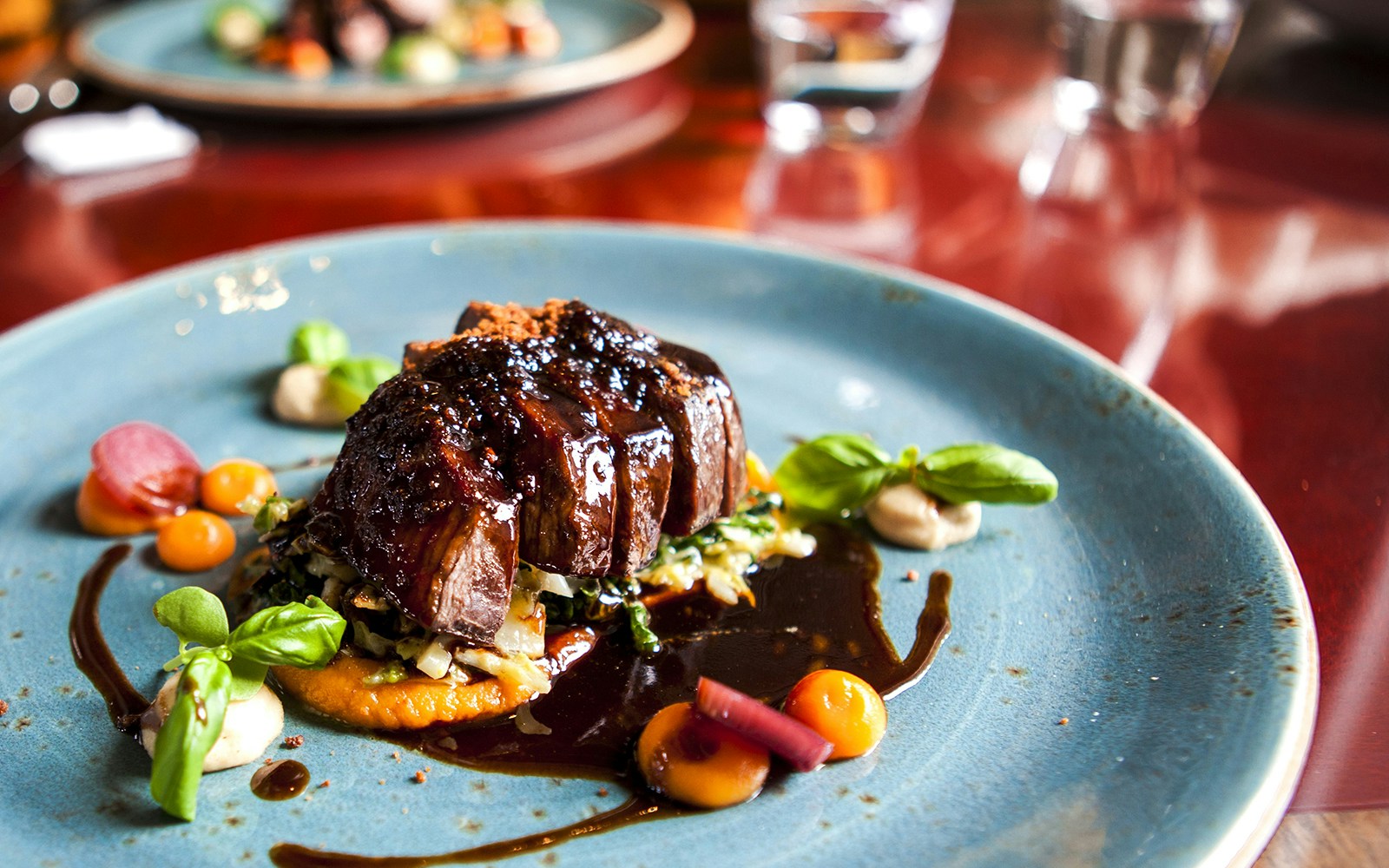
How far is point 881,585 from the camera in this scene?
9.82ft

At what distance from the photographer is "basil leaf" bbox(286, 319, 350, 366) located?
3684mm

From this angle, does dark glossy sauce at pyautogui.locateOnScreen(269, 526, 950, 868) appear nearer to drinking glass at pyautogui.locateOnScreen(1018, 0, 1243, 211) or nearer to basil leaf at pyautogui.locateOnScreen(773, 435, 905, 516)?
basil leaf at pyautogui.locateOnScreen(773, 435, 905, 516)

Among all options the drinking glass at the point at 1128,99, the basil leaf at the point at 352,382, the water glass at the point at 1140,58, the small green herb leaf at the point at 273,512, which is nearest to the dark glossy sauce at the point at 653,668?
the small green herb leaf at the point at 273,512

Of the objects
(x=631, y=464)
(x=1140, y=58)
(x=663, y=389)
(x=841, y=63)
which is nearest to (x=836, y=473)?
(x=663, y=389)

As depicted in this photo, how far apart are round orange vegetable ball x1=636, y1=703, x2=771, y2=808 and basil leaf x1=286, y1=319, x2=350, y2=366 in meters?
1.88

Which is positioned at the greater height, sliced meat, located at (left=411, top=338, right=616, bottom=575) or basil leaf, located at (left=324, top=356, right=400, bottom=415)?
sliced meat, located at (left=411, top=338, right=616, bottom=575)

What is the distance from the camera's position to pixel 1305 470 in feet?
11.7

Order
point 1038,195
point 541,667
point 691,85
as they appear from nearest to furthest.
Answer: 1. point 541,667
2. point 1038,195
3. point 691,85

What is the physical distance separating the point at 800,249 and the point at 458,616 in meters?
2.14

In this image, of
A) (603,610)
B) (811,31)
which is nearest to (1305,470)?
(603,610)

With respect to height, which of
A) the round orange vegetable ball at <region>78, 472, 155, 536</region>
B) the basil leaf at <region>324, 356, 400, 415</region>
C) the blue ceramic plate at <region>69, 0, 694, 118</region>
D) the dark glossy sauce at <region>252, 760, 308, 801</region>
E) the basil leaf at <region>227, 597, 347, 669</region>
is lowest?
the dark glossy sauce at <region>252, 760, 308, 801</region>

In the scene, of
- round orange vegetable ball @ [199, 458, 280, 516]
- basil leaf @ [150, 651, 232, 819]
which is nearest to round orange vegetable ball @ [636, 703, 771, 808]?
basil leaf @ [150, 651, 232, 819]

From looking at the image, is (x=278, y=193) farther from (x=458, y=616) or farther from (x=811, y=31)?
(x=458, y=616)

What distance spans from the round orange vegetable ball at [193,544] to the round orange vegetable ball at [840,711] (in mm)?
1525
